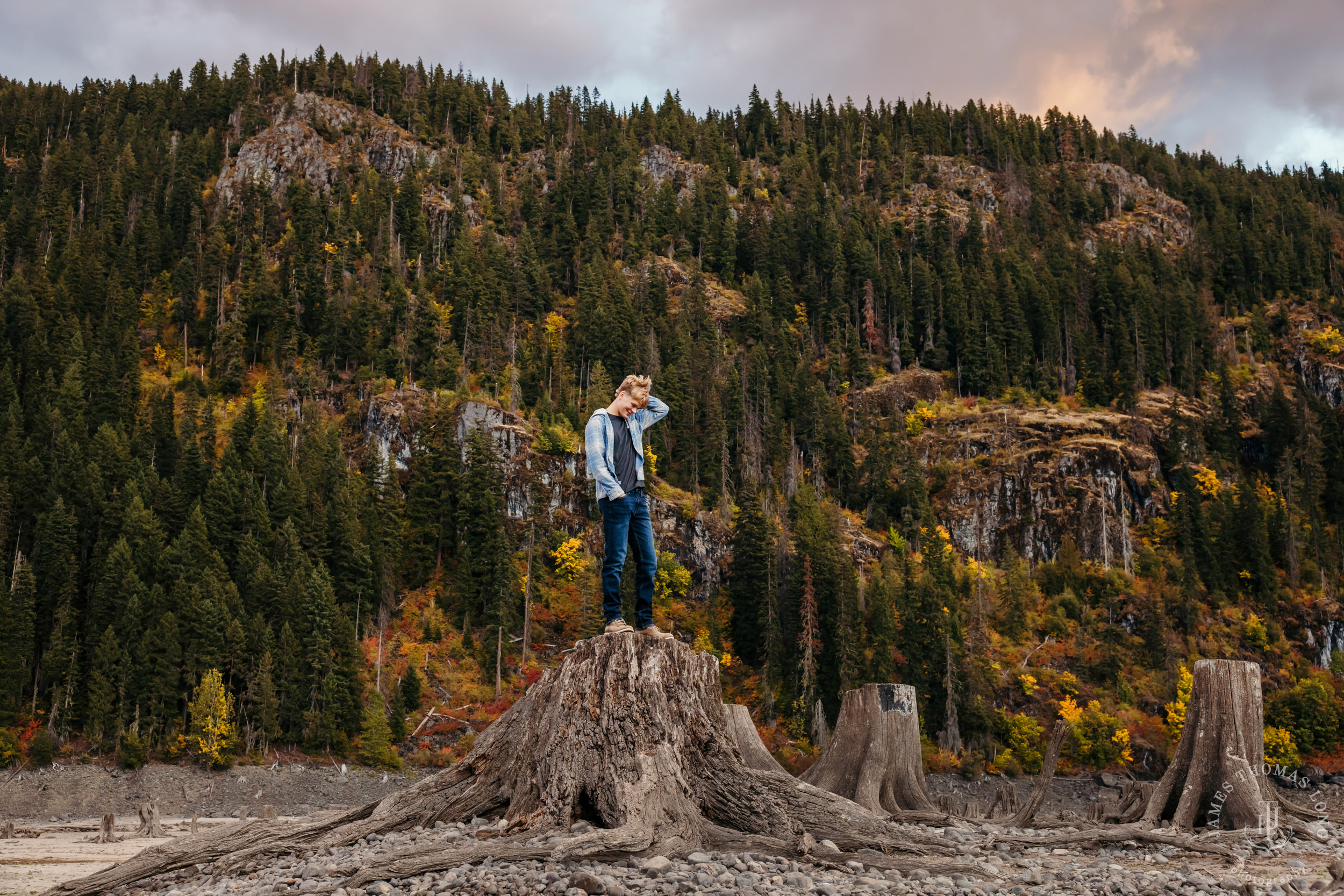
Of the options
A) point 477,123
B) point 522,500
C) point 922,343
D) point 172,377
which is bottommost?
point 522,500


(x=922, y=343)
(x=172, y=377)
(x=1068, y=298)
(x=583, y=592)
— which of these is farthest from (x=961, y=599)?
(x=172, y=377)

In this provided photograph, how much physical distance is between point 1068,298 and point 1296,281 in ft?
122

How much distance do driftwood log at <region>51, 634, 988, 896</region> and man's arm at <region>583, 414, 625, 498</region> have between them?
1.53 m

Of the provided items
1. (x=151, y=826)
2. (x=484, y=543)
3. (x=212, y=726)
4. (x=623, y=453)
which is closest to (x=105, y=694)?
(x=212, y=726)

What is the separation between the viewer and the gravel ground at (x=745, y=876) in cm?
730

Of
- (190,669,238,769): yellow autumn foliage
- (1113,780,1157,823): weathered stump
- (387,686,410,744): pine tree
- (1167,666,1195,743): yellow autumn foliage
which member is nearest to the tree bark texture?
(1113,780,1157,823): weathered stump

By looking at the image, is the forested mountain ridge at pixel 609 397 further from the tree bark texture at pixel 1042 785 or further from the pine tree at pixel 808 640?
the tree bark texture at pixel 1042 785

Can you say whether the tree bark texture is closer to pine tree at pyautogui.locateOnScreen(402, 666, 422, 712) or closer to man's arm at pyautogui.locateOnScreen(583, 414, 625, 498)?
man's arm at pyautogui.locateOnScreen(583, 414, 625, 498)

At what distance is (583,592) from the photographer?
246ft

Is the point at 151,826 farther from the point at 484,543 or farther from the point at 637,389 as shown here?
the point at 484,543

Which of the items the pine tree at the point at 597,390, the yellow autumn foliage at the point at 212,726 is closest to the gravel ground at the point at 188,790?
the yellow autumn foliage at the point at 212,726

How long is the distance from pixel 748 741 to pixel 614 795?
331 centimetres

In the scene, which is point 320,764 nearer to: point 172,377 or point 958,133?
point 172,377

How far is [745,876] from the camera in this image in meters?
7.51
